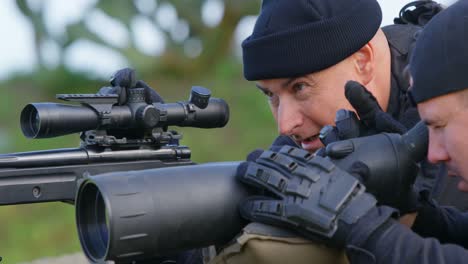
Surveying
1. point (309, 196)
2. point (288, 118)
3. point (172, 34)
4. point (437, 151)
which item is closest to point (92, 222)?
point (309, 196)

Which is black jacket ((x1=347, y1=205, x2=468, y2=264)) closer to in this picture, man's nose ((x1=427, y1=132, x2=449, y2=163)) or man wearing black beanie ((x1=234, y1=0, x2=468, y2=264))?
man wearing black beanie ((x1=234, y1=0, x2=468, y2=264))

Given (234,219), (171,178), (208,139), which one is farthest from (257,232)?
(208,139)

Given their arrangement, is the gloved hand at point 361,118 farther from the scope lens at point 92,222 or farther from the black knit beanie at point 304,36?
the black knit beanie at point 304,36

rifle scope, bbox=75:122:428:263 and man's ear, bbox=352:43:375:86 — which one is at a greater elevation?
man's ear, bbox=352:43:375:86

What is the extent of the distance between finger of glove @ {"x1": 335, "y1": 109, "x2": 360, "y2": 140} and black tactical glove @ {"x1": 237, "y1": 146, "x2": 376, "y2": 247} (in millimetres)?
239

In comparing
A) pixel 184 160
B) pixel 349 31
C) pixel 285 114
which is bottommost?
pixel 184 160

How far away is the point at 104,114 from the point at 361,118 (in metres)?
1.14

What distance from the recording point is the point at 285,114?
2.90 meters

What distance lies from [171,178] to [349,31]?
118 cm

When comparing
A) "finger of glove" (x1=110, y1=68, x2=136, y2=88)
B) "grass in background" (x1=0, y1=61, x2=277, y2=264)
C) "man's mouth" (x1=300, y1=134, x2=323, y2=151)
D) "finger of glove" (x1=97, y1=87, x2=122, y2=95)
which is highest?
"finger of glove" (x1=110, y1=68, x2=136, y2=88)

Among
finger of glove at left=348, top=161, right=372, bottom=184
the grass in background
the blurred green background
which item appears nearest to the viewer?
finger of glove at left=348, top=161, right=372, bottom=184

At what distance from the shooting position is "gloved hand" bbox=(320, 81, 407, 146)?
210 centimetres

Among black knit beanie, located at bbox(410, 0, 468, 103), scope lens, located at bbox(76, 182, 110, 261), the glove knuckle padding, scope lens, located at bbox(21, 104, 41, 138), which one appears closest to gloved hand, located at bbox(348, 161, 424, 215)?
the glove knuckle padding

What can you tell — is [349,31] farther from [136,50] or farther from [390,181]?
[136,50]
